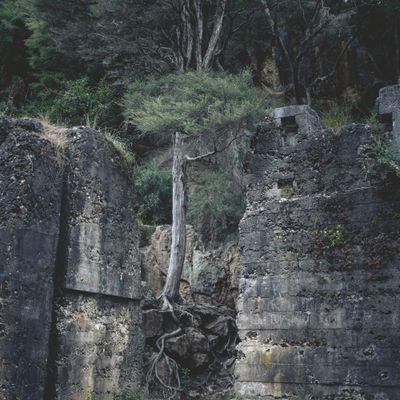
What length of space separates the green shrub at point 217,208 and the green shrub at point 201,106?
8.33 ft

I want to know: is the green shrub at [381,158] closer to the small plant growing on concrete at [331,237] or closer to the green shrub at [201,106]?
the small plant growing on concrete at [331,237]

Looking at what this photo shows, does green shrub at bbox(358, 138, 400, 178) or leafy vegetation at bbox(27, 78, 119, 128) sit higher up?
leafy vegetation at bbox(27, 78, 119, 128)

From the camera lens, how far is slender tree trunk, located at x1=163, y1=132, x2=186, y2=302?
14.1m

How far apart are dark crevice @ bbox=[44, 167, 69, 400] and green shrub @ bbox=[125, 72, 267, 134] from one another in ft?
22.8

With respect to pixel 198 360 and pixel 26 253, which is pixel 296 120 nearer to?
pixel 26 253

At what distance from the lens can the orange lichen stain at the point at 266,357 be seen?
25.7ft

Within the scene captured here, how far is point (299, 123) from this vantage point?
28.6 feet

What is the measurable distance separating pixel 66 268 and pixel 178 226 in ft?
24.5

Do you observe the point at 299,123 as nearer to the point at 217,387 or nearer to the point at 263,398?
the point at 263,398

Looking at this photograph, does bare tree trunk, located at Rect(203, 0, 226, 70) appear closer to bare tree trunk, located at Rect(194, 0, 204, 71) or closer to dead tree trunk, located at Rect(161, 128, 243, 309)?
bare tree trunk, located at Rect(194, 0, 204, 71)

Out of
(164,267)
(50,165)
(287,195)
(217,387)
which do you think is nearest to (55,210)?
(50,165)

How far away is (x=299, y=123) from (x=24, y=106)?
16.6m

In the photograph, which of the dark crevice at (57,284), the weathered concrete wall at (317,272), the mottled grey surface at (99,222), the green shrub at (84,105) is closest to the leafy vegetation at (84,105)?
the green shrub at (84,105)

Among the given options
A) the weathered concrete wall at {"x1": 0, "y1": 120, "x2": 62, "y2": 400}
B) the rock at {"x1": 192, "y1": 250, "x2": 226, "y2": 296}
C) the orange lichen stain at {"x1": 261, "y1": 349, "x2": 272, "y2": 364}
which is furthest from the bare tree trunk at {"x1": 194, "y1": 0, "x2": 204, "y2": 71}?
the orange lichen stain at {"x1": 261, "y1": 349, "x2": 272, "y2": 364}
